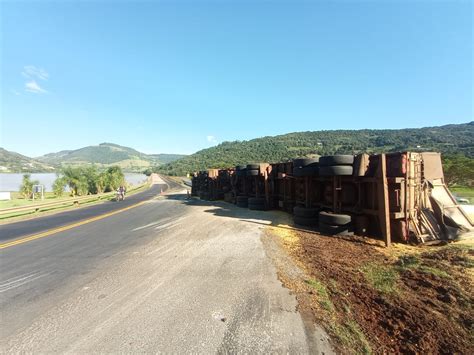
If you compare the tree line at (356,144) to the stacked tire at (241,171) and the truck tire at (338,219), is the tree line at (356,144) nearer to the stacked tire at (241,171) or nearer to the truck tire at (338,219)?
the stacked tire at (241,171)

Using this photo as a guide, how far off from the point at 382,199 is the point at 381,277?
314 cm

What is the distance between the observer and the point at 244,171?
15.6 meters

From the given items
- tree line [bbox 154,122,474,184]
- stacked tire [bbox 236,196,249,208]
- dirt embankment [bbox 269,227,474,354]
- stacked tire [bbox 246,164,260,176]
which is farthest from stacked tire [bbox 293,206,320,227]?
tree line [bbox 154,122,474,184]

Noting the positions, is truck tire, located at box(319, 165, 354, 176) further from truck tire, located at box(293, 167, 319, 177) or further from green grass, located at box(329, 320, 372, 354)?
green grass, located at box(329, 320, 372, 354)

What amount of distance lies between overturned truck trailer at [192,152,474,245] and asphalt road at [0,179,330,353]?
12.9 feet

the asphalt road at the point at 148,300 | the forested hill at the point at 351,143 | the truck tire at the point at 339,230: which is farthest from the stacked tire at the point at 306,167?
the forested hill at the point at 351,143

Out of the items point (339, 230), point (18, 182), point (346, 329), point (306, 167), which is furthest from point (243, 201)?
point (18, 182)

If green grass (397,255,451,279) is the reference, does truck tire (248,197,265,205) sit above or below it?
above

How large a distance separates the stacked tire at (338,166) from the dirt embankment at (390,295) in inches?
106

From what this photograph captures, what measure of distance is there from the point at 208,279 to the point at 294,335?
2.19 m

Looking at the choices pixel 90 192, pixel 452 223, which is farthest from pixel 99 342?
pixel 90 192

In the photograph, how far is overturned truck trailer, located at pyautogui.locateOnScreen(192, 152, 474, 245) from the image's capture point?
7316 millimetres

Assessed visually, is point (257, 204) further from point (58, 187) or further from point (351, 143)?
point (351, 143)

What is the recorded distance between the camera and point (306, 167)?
32.8 feet
